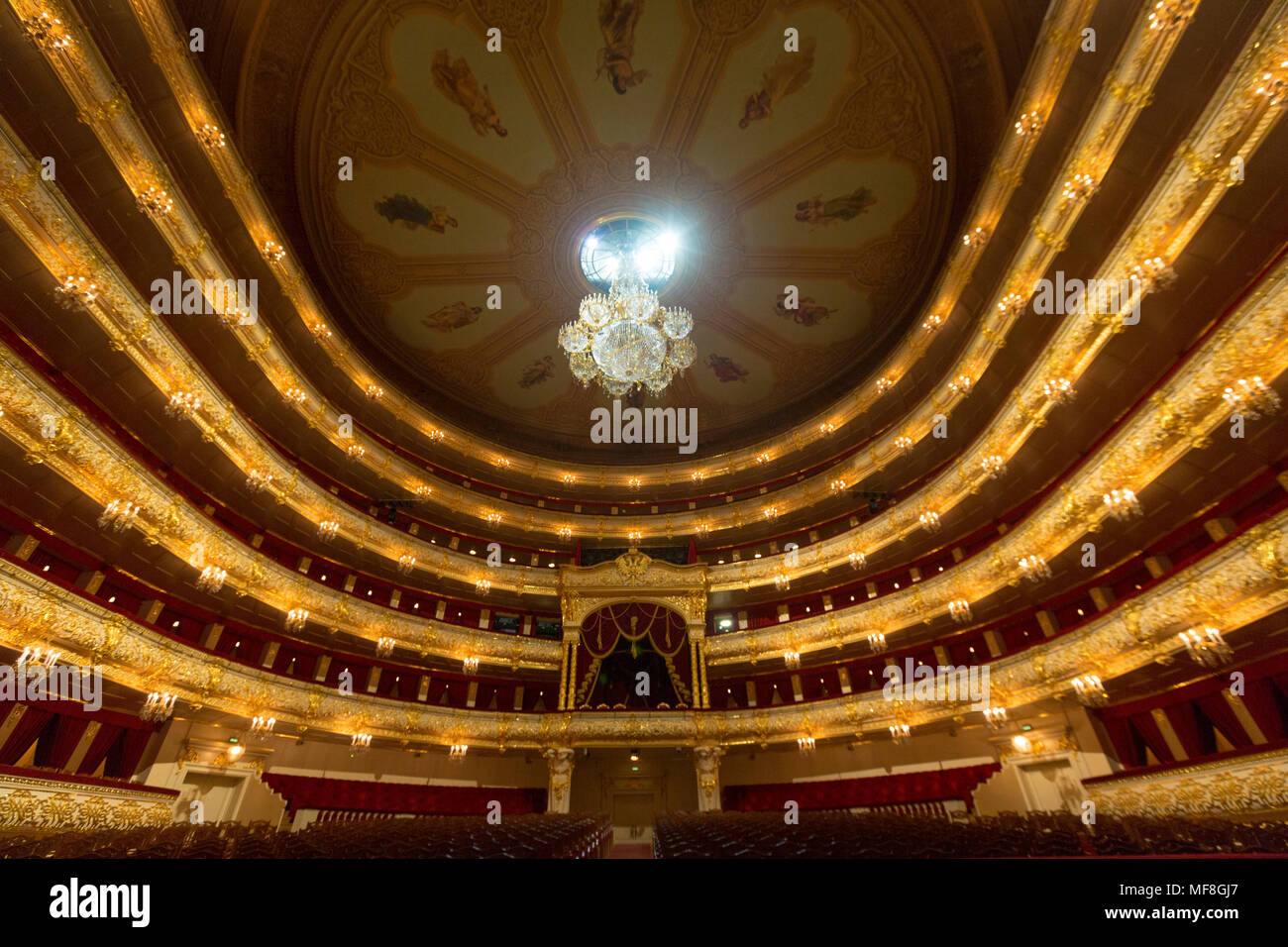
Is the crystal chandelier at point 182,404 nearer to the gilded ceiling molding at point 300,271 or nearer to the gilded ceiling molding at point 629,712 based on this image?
the gilded ceiling molding at point 629,712

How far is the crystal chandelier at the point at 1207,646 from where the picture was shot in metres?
7.49

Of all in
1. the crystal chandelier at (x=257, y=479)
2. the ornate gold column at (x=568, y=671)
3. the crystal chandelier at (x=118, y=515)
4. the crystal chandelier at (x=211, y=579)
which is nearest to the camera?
the crystal chandelier at (x=118, y=515)

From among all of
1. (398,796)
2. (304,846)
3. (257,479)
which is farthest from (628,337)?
(398,796)

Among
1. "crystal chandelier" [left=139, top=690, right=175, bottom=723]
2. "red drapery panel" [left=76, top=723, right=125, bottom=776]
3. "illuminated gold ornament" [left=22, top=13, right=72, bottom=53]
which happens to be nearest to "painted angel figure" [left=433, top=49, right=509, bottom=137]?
"illuminated gold ornament" [left=22, top=13, right=72, bottom=53]

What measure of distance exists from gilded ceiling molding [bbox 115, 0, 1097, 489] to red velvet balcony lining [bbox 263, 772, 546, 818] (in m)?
11.7

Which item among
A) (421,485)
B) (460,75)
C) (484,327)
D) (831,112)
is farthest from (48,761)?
(831,112)

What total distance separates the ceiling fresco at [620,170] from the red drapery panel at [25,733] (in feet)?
44.0

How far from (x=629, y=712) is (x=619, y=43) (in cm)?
1767

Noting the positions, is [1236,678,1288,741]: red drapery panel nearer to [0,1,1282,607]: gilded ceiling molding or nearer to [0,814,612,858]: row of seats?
[0,1,1282,607]: gilded ceiling molding

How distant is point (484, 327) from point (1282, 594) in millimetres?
20258

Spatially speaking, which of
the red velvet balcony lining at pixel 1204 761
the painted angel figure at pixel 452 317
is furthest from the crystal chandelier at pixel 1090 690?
the painted angel figure at pixel 452 317

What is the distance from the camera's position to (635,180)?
15500mm

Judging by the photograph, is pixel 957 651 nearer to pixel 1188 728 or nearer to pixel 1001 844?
pixel 1188 728
